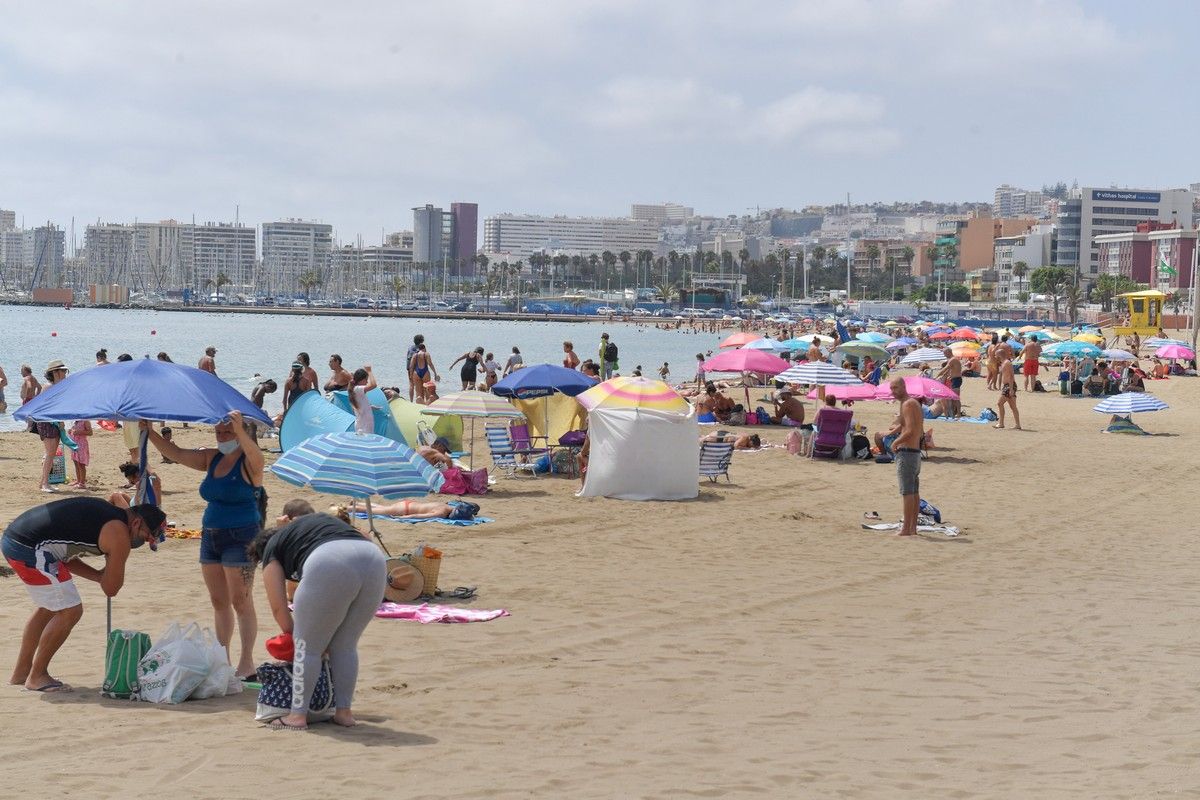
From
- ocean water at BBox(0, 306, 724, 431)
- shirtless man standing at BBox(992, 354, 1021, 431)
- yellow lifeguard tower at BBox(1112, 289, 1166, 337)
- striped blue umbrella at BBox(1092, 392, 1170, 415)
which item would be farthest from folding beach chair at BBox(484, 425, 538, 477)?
yellow lifeguard tower at BBox(1112, 289, 1166, 337)

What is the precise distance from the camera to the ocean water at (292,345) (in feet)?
194

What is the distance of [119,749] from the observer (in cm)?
605

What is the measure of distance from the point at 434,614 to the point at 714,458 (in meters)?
7.96

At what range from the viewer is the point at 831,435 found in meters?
19.6

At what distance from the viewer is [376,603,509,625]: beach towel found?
353 inches

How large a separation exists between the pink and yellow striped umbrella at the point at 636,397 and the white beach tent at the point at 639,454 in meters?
0.08

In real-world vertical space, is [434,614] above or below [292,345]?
above

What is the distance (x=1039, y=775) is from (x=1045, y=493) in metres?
11.3

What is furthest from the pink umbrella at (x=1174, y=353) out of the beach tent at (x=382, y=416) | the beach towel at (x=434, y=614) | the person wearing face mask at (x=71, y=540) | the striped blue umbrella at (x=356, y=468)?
the person wearing face mask at (x=71, y=540)

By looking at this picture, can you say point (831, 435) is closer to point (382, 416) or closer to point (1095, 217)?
point (382, 416)

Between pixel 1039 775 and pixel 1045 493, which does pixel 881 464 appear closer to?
pixel 1045 493

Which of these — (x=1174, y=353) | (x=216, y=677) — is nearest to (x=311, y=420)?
(x=216, y=677)

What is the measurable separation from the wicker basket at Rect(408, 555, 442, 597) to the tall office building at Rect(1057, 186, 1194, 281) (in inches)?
7003

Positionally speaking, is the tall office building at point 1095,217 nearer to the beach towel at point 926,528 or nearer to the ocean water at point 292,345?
the ocean water at point 292,345
